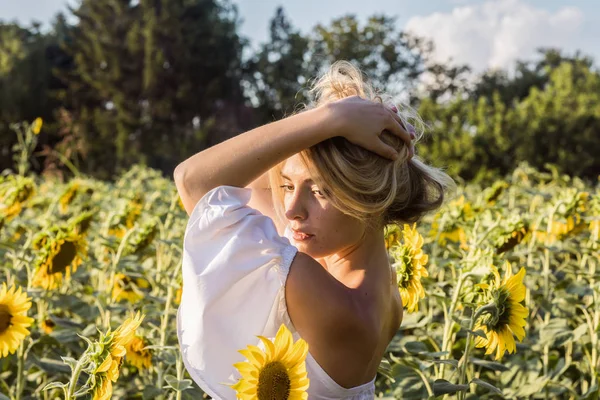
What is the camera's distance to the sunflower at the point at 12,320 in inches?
71.6

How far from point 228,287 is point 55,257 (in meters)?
1.11

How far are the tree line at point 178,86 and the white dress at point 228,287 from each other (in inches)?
720

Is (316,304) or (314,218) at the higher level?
(314,218)

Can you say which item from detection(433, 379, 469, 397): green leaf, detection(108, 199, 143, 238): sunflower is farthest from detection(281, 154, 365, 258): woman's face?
detection(108, 199, 143, 238): sunflower

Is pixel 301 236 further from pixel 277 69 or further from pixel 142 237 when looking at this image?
pixel 277 69

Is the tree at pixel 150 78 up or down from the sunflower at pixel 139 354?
up

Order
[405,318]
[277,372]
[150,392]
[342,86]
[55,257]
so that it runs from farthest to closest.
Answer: [405,318]
[55,257]
[150,392]
[342,86]
[277,372]

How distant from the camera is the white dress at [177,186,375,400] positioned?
4.08 feet

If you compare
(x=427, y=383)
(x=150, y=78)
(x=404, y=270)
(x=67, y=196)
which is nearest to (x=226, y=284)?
(x=404, y=270)

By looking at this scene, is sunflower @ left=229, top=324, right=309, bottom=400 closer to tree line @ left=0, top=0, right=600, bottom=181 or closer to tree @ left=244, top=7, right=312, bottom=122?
tree line @ left=0, top=0, right=600, bottom=181

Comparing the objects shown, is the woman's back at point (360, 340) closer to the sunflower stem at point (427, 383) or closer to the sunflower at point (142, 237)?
the sunflower stem at point (427, 383)

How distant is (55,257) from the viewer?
220 centimetres

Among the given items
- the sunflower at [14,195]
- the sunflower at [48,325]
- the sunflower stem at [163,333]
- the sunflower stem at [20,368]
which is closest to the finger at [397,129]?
the sunflower stem at [163,333]

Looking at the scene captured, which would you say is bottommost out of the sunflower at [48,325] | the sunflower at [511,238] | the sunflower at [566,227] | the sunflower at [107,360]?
the sunflower at [107,360]
